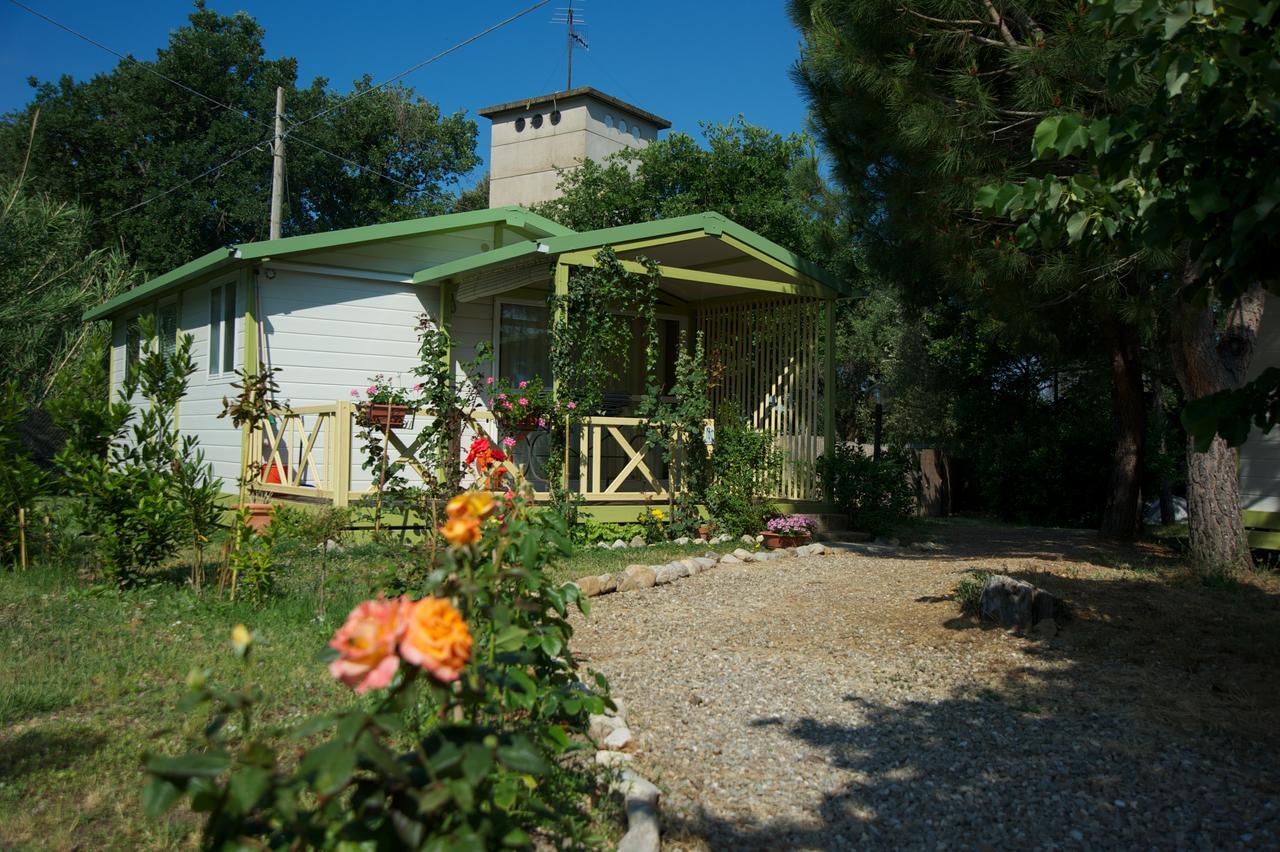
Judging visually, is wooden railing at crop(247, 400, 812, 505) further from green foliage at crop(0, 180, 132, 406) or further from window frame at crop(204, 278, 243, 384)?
green foliage at crop(0, 180, 132, 406)

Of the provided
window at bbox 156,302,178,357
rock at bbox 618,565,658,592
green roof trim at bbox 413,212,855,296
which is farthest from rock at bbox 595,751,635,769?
window at bbox 156,302,178,357

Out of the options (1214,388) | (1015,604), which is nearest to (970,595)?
(1015,604)

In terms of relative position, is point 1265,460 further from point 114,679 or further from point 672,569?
point 114,679

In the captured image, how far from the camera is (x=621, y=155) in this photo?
24.5 metres

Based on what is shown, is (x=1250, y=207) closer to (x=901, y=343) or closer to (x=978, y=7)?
(x=978, y=7)

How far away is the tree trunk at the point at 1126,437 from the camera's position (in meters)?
10.1

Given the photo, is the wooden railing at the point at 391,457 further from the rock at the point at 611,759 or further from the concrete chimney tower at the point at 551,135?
the concrete chimney tower at the point at 551,135

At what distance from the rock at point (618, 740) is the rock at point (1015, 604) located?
106 inches

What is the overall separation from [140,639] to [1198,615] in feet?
19.2

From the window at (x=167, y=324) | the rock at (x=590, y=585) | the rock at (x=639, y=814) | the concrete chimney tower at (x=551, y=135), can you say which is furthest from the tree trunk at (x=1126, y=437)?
the concrete chimney tower at (x=551, y=135)

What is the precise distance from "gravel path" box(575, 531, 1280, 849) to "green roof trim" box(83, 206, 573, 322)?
5634 millimetres

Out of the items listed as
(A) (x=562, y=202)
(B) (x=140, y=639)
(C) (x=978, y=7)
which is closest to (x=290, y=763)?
(B) (x=140, y=639)

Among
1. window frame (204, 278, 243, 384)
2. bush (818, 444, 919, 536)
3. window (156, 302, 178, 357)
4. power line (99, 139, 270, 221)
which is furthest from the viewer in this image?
power line (99, 139, 270, 221)

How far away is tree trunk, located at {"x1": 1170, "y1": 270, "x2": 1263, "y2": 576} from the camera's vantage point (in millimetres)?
7543
